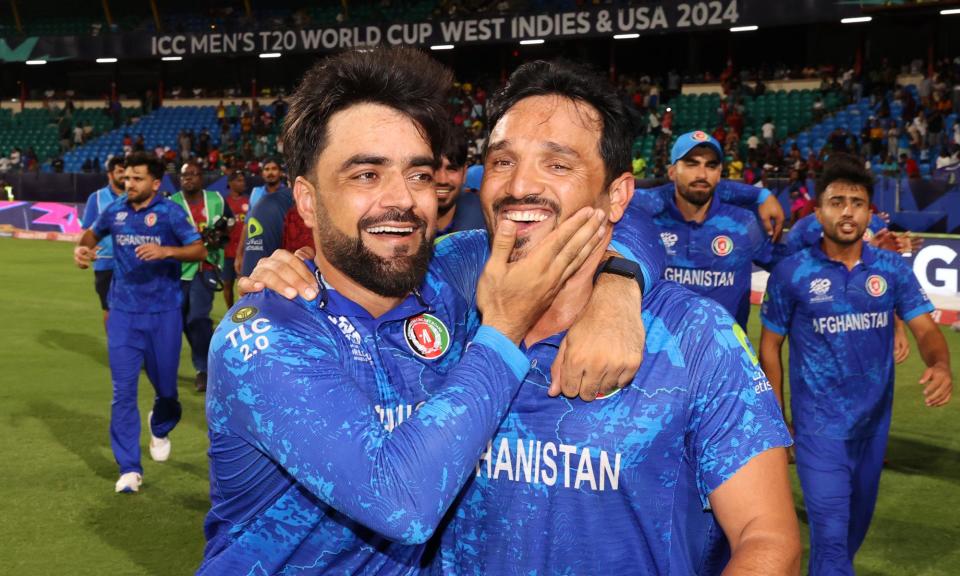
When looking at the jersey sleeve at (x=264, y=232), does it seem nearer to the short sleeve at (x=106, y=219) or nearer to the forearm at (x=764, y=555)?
the short sleeve at (x=106, y=219)

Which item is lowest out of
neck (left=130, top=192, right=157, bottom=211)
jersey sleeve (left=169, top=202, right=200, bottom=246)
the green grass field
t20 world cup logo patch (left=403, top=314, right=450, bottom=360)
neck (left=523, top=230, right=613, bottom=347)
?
the green grass field

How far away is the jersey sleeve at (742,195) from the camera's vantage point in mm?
8977

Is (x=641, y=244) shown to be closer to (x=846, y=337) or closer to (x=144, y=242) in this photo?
(x=846, y=337)

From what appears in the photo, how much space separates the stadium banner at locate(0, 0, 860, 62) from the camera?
31250 mm

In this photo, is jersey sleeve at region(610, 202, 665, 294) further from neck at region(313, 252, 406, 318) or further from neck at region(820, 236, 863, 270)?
neck at region(820, 236, 863, 270)

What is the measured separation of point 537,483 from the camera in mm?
2666

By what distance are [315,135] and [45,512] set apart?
223 inches

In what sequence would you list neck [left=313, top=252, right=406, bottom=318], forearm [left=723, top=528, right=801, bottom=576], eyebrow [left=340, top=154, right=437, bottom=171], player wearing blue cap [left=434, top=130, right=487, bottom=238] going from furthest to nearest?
player wearing blue cap [left=434, top=130, right=487, bottom=238], neck [left=313, top=252, right=406, bottom=318], eyebrow [left=340, top=154, right=437, bottom=171], forearm [left=723, top=528, right=801, bottom=576]

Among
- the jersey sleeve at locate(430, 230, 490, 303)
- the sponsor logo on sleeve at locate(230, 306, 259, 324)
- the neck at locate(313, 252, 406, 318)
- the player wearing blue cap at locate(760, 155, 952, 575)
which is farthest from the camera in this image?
the player wearing blue cap at locate(760, 155, 952, 575)

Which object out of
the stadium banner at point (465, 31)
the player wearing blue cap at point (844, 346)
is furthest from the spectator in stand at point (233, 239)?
the stadium banner at point (465, 31)

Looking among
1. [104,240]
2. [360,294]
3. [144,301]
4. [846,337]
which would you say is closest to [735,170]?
[104,240]

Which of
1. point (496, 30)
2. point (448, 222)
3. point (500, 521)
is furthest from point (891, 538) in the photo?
point (496, 30)

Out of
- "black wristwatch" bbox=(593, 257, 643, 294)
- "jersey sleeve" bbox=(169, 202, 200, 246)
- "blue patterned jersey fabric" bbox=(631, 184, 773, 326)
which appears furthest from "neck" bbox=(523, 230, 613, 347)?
"jersey sleeve" bbox=(169, 202, 200, 246)

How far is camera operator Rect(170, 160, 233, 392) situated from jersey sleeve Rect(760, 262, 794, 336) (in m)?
5.97
